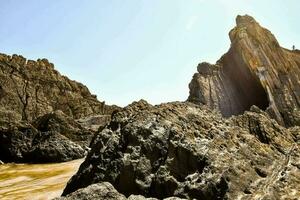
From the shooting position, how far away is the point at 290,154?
23.6 m

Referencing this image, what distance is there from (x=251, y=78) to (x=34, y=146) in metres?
47.7

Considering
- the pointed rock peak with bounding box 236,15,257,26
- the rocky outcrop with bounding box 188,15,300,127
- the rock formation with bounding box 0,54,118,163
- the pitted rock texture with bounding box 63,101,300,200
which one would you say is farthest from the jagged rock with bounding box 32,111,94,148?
the pitted rock texture with bounding box 63,101,300,200

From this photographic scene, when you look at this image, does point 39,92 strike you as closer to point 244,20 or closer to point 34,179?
point 244,20

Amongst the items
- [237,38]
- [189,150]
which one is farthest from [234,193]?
[237,38]

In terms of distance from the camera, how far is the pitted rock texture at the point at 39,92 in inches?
4889

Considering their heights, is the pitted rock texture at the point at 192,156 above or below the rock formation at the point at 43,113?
below

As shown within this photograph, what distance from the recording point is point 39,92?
13200 centimetres

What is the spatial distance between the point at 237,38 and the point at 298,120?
75.6ft

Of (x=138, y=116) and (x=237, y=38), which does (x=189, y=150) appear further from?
(x=237, y=38)

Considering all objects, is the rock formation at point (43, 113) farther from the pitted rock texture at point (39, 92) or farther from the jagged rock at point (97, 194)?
the jagged rock at point (97, 194)

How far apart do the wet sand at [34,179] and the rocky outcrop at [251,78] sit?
3971 centimetres

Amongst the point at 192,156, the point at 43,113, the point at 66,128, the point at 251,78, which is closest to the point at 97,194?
the point at 192,156

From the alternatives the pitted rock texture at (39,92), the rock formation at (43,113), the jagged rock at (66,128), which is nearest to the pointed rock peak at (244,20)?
the rock formation at (43,113)

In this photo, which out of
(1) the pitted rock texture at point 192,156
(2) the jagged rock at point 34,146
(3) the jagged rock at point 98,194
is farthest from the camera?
(2) the jagged rock at point 34,146
